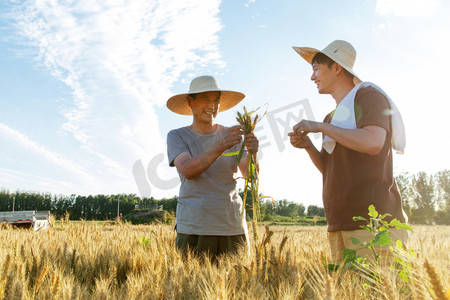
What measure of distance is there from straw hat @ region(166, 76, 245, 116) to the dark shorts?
4.06 feet

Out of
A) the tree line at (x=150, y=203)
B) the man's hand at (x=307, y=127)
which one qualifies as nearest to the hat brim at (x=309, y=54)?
the man's hand at (x=307, y=127)

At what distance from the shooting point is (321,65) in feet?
7.70

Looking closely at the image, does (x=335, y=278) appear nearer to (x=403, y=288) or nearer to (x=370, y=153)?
(x=403, y=288)

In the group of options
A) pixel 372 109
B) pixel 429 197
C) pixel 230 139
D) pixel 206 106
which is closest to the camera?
pixel 372 109

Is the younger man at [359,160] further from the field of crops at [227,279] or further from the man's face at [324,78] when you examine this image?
the field of crops at [227,279]

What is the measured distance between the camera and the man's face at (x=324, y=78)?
2307 millimetres

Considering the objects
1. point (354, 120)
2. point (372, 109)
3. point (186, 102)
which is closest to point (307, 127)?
point (354, 120)

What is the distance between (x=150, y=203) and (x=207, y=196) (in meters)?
61.6

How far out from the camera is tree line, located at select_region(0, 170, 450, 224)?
167ft

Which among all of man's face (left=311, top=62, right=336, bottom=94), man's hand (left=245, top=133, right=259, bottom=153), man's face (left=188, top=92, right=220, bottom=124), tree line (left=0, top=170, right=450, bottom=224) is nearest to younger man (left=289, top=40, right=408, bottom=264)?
man's face (left=311, top=62, right=336, bottom=94)

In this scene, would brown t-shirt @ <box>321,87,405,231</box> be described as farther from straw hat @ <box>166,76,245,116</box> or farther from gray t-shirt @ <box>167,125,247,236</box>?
straw hat @ <box>166,76,245,116</box>

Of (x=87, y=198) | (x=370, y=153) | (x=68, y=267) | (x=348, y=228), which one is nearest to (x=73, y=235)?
(x=68, y=267)

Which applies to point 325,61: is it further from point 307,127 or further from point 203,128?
point 203,128

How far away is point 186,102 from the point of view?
361cm
